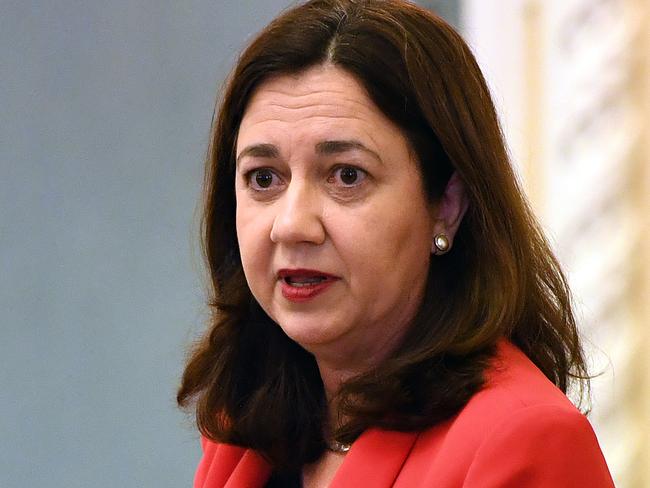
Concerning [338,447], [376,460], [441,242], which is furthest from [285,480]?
[441,242]

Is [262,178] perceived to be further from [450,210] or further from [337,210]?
[450,210]

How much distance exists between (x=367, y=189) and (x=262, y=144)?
7.3 inches

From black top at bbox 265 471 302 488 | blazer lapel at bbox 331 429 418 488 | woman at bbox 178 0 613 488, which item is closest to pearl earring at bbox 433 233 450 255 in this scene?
woman at bbox 178 0 613 488

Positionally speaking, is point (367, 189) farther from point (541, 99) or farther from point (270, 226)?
point (541, 99)

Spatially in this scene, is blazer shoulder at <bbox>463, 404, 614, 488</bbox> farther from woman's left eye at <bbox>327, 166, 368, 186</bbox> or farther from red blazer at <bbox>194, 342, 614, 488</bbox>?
woman's left eye at <bbox>327, 166, 368, 186</bbox>

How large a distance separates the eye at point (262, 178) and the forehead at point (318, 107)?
0.05 metres

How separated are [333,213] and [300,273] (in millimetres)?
113

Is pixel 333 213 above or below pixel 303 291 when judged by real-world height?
above

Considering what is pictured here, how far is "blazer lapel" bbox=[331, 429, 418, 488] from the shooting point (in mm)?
1904

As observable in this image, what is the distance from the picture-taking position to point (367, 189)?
1.96 metres

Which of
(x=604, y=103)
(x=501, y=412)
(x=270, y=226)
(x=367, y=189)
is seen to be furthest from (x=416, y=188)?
(x=604, y=103)

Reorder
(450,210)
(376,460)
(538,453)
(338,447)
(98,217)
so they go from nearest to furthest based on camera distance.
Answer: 1. (538,453)
2. (376,460)
3. (450,210)
4. (338,447)
5. (98,217)

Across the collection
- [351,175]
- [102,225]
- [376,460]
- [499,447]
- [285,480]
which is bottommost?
[102,225]

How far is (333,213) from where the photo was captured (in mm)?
1954
